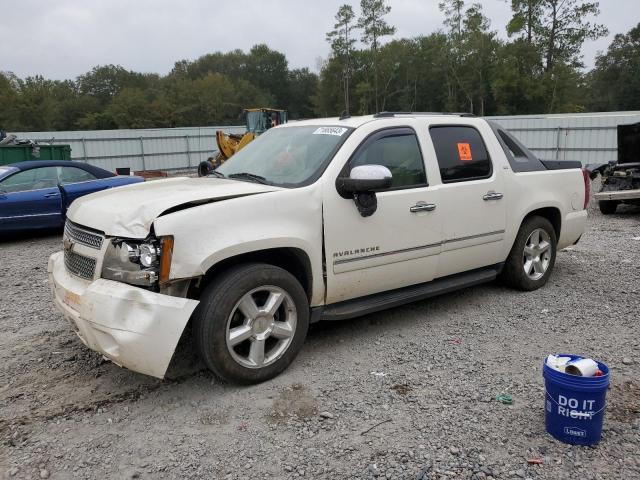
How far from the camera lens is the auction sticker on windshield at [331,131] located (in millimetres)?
4305

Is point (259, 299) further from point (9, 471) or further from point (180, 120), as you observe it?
point (180, 120)

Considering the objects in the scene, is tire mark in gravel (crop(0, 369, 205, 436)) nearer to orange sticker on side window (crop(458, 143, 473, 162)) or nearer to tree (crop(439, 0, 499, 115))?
orange sticker on side window (crop(458, 143, 473, 162))

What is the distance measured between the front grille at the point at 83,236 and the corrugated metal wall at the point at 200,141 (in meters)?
19.5

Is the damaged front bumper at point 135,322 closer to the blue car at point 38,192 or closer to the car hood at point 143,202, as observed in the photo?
the car hood at point 143,202

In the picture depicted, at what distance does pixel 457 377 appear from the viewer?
3.82 m

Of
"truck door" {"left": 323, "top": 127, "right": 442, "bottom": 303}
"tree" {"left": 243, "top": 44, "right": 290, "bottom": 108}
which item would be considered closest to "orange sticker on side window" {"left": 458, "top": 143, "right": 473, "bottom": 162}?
"truck door" {"left": 323, "top": 127, "right": 442, "bottom": 303}

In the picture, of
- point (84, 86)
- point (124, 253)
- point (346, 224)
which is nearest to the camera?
point (124, 253)

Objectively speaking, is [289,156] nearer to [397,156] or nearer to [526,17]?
[397,156]

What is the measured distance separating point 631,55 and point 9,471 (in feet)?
275

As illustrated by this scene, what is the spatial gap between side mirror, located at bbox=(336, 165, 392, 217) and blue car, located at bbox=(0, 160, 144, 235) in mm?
6965

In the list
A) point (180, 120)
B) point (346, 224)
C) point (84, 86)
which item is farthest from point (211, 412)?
point (84, 86)

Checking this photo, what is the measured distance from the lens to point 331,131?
4391 mm

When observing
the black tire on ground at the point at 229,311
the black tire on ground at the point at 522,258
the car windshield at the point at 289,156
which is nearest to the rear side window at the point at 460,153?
the black tire on ground at the point at 522,258

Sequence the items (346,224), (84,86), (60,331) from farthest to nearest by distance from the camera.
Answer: (84,86)
(60,331)
(346,224)
